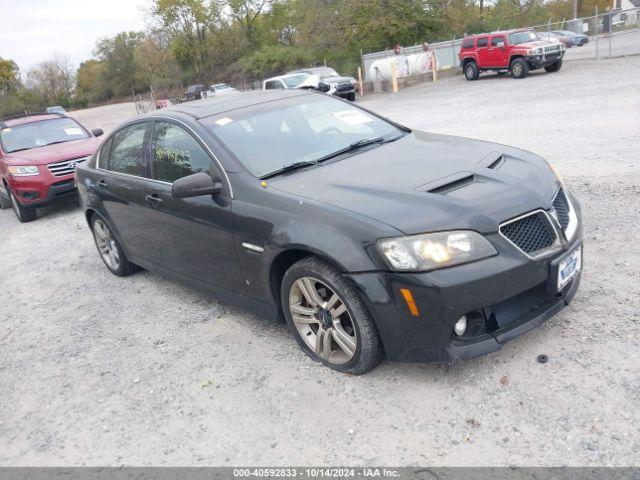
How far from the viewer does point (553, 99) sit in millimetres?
15070

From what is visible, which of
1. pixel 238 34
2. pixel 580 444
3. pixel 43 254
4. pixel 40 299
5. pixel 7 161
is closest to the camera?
pixel 580 444

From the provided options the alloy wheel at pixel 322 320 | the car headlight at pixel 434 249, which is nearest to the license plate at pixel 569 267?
the car headlight at pixel 434 249

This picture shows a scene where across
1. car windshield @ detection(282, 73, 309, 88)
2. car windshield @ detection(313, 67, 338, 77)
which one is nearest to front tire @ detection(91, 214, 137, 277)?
car windshield @ detection(282, 73, 309, 88)

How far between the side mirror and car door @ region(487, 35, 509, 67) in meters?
21.4

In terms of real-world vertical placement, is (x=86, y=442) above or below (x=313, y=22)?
below

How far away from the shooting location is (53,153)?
391 inches

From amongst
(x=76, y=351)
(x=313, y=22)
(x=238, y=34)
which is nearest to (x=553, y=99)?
(x=76, y=351)

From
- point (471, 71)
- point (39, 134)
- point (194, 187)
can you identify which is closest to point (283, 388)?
point (194, 187)

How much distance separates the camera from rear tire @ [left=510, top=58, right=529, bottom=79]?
22.0 meters

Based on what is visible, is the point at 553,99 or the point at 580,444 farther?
the point at 553,99

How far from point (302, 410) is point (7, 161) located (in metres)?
8.56

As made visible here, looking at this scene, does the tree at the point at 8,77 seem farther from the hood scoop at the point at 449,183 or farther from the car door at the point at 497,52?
the hood scoop at the point at 449,183

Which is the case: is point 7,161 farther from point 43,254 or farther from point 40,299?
point 40,299

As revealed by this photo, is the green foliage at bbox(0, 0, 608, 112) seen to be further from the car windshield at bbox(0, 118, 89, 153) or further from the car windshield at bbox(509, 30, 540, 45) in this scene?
the car windshield at bbox(0, 118, 89, 153)
